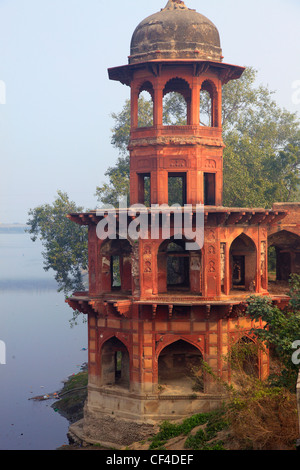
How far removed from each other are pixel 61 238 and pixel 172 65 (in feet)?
44.4

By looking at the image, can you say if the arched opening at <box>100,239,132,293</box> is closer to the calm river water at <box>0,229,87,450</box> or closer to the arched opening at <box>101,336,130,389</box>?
the arched opening at <box>101,336,130,389</box>

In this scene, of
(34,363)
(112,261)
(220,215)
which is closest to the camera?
(220,215)

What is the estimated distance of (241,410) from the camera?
55.2ft

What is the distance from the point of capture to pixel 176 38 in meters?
22.1

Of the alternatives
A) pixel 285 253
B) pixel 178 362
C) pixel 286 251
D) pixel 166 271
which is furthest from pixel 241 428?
pixel 285 253

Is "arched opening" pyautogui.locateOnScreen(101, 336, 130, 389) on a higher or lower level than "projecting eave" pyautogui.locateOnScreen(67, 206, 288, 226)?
lower

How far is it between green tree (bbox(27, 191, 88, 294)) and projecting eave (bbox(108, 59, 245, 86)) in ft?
37.5

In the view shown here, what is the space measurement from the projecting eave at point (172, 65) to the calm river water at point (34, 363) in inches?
576

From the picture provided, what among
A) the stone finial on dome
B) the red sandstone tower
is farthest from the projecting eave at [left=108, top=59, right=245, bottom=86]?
the stone finial on dome

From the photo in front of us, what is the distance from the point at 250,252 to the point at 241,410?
23.6 feet

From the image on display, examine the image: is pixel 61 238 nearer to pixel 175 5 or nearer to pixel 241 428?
pixel 175 5

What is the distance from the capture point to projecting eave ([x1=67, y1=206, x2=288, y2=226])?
2041cm

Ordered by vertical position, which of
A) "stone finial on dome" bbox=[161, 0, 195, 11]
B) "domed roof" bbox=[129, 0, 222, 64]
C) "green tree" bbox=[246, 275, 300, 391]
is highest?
"stone finial on dome" bbox=[161, 0, 195, 11]
